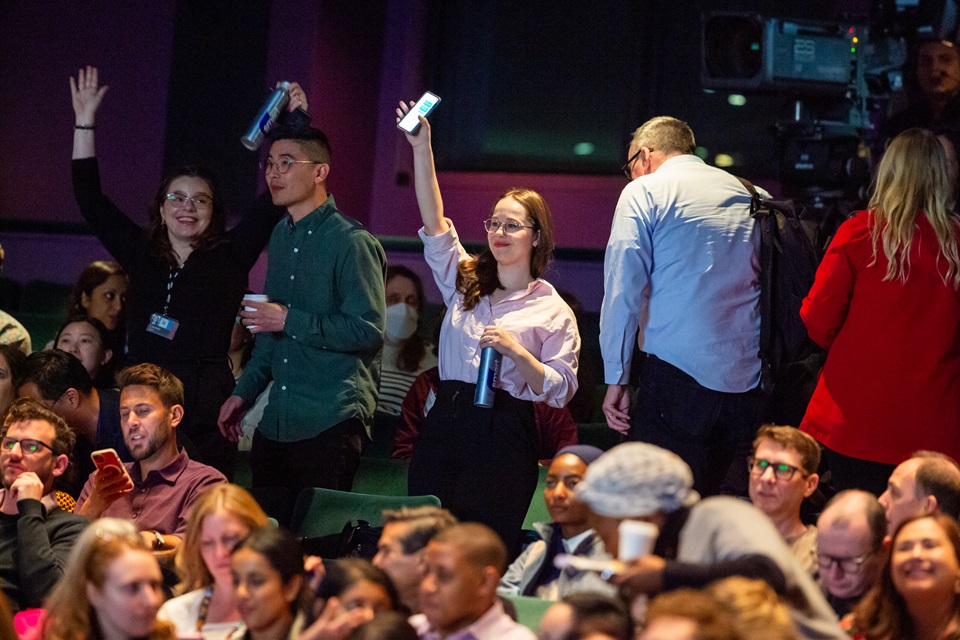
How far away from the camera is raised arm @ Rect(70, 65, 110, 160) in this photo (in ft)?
14.3

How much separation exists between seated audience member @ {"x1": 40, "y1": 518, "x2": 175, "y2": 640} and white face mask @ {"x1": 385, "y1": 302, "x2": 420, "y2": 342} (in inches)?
95.4

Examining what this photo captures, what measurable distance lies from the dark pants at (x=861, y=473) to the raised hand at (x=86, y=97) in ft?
8.27

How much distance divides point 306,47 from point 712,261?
3.88 metres

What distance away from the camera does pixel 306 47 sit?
6832 millimetres

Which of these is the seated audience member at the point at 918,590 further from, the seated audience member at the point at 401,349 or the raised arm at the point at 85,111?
→ the raised arm at the point at 85,111

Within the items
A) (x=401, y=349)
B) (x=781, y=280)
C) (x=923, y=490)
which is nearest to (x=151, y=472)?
(x=401, y=349)

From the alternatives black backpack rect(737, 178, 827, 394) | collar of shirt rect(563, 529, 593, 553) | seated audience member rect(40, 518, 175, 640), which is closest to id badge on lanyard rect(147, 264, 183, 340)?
seated audience member rect(40, 518, 175, 640)

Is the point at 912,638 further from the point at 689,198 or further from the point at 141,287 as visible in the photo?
the point at 141,287

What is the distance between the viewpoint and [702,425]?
3.38 m

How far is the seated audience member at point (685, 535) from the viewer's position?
86.4 inches

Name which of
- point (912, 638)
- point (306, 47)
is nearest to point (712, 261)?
Result: point (912, 638)

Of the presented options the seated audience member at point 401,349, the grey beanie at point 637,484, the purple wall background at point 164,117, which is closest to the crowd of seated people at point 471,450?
the grey beanie at point 637,484

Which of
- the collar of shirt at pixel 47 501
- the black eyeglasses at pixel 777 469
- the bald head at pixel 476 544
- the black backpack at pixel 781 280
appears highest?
the black backpack at pixel 781 280

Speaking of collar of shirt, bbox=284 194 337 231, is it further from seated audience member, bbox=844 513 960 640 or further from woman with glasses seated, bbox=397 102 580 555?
seated audience member, bbox=844 513 960 640
